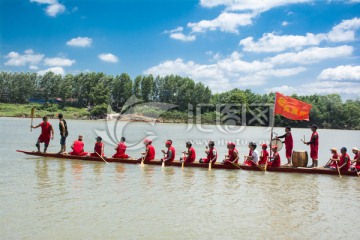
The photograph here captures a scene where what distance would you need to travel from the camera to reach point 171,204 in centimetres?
1109

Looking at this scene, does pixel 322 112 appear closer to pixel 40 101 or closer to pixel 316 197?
pixel 40 101

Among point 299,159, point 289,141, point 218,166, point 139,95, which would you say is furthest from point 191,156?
point 139,95

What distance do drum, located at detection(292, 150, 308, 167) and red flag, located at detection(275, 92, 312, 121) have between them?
5.51 ft

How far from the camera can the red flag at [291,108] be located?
17.6 meters

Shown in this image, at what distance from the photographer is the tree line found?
106 metres

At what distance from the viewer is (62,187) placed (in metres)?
12.7

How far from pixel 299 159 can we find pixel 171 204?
871 cm

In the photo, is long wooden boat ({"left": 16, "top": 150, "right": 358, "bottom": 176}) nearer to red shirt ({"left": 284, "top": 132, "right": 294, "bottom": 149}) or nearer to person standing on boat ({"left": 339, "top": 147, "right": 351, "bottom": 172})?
person standing on boat ({"left": 339, "top": 147, "right": 351, "bottom": 172})

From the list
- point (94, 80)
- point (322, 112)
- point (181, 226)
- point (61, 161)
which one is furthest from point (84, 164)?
point (322, 112)

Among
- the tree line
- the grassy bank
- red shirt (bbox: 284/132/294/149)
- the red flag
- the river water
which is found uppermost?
the tree line

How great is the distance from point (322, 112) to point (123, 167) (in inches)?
4076

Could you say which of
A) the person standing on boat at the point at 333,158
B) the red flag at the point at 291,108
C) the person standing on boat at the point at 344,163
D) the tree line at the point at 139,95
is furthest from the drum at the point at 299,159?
the tree line at the point at 139,95

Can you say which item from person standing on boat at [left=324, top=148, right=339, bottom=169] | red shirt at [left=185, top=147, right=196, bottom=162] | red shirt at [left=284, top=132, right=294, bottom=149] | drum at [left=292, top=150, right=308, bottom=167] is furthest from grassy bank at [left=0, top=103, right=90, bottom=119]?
person standing on boat at [left=324, top=148, right=339, bottom=169]

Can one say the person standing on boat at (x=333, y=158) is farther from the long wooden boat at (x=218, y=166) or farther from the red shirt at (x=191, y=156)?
the red shirt at (x=191, y=156)
